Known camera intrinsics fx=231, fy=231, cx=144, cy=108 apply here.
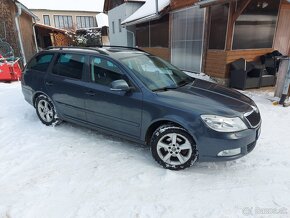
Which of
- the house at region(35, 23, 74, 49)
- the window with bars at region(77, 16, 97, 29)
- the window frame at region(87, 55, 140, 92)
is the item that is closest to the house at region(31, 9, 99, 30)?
the window with bars at region(77, 16, 97, 29)

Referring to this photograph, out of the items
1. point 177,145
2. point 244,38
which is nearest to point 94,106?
point 177,145

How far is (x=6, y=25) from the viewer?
11.7 meters

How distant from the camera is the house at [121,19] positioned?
17906 mm

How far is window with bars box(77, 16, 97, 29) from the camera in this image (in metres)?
39.0

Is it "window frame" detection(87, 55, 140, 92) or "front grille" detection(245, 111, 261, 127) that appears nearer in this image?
"front grille" detection(245, 111, 261, 127)

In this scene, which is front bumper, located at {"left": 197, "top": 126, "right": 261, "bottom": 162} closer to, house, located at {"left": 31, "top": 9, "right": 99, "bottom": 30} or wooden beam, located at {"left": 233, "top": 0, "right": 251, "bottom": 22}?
wooden beam, located at {"left": 233, "top": 0, "right": 251, "bottom": 22}

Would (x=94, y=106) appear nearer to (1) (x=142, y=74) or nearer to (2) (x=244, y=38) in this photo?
(1) (x=142, y=74)

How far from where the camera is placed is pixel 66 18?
38219mm

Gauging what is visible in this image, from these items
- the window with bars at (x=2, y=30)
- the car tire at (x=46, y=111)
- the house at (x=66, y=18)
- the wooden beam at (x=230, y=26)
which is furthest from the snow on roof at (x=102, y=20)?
the car tire at (x=46, y=111)

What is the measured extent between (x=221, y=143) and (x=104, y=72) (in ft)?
6.74

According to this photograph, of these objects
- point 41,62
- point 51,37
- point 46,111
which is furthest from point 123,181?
point 51,37

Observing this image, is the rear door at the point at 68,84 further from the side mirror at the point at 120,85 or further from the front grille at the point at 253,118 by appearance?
the front grille at the point at 253,118

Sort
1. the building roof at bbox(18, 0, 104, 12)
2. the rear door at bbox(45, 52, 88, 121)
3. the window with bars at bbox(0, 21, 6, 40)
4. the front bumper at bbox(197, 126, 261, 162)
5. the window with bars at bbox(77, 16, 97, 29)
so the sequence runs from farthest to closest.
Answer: the window with bars at bbox(77, 16, 97, 29), the building roof at bbox(18, 0, 104, 12), the window with bars at bbox(0, 21, 6, 40), the rear door at bbox(45, 52, 88, 121), the front bumper at bbox(197, 126, 261, 162)

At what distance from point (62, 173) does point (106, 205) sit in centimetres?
92
